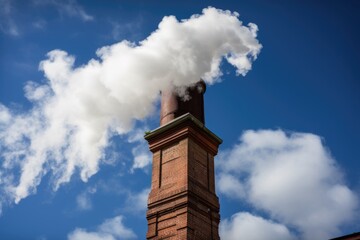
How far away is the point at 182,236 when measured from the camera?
879 centimetres

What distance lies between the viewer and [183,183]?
9453 mm

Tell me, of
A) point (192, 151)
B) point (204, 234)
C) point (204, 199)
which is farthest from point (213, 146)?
point (204, 234)

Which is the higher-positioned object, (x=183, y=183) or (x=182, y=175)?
(x=182, y=175)

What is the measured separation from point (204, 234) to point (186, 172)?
1466 mm

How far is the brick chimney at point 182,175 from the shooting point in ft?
30.1

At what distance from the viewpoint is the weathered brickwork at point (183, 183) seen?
360 inches

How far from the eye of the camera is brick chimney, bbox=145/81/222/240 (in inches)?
362

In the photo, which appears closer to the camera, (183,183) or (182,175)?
(183,183)

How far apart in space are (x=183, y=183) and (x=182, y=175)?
23 cm

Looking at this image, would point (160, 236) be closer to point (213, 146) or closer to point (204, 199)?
point (204, 199)

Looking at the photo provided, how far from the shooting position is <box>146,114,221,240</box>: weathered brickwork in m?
9.16

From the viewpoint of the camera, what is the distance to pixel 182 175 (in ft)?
31.6

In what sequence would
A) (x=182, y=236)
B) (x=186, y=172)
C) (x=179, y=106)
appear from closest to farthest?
(x=182, y=236) < (x=186, y=172) < (x=179, y=106)

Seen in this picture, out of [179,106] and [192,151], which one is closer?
[192,151]
